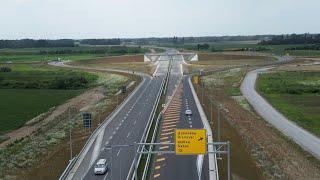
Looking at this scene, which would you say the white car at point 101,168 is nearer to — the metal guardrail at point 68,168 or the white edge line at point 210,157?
the metal guardrail at point 68,168

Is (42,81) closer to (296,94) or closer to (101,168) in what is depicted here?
(296,94)

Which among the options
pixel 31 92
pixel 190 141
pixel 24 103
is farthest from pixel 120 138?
pixel 31 92

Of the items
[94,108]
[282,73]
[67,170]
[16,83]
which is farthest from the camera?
[282,73]

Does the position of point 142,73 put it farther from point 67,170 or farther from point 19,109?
point 67,170

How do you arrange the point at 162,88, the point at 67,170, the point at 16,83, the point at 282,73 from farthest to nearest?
1. the point at 282,73
2. the point at 16,83
3. the point at 162,88
4. the point at 67,170

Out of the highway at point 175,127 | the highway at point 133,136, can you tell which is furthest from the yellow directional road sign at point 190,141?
the highway at point 133,136

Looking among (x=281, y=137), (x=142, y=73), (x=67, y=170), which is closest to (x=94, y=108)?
(x=281, y=137)

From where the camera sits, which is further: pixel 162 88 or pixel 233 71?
pixel 233 71
